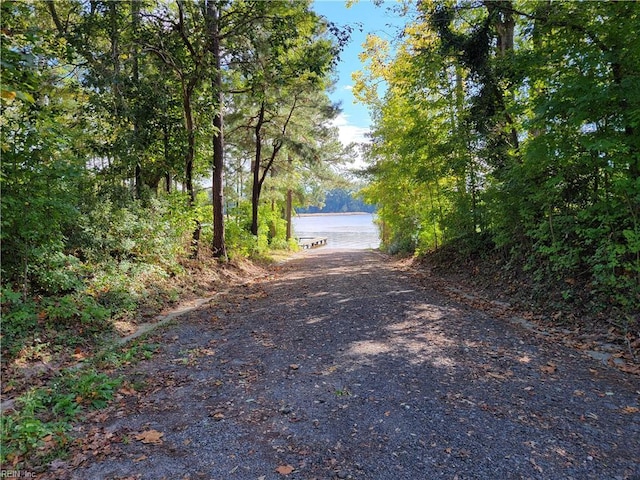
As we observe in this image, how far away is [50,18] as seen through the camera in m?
9.12

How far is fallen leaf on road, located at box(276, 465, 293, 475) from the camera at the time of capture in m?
2.28

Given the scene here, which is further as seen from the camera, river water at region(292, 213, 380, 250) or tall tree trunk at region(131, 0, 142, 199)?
river water at region(292, 213, 380, 250)

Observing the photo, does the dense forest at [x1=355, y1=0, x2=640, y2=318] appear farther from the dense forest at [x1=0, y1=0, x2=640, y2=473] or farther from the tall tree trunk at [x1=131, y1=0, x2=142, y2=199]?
the tall tree trunk at [x1=131, y1=0, x2=142, y2=199]

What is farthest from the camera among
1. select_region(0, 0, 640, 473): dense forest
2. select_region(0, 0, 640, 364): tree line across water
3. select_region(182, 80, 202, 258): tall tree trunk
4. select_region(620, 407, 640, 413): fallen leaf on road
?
select_region(182, 80, 202, 258): tall tree trunk

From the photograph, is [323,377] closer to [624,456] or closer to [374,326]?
[374,326]

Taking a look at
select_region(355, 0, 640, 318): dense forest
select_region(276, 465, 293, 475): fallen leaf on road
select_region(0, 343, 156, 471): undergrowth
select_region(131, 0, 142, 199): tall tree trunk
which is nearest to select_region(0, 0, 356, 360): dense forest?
select_region(131, 0, 142, 199): tall tree trunk

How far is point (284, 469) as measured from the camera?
7.57 feet

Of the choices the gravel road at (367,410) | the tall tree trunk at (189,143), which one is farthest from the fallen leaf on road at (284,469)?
the tall tree trunk at (189,143)

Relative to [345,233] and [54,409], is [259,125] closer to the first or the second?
[54,409]

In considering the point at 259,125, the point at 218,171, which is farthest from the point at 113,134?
the point at 259,125

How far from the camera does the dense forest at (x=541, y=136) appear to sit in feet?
15.1

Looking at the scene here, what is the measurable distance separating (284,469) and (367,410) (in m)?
0.90

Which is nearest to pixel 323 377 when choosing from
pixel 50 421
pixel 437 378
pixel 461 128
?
pixel 437 378

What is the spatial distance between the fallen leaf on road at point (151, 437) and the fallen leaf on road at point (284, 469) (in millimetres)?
951
